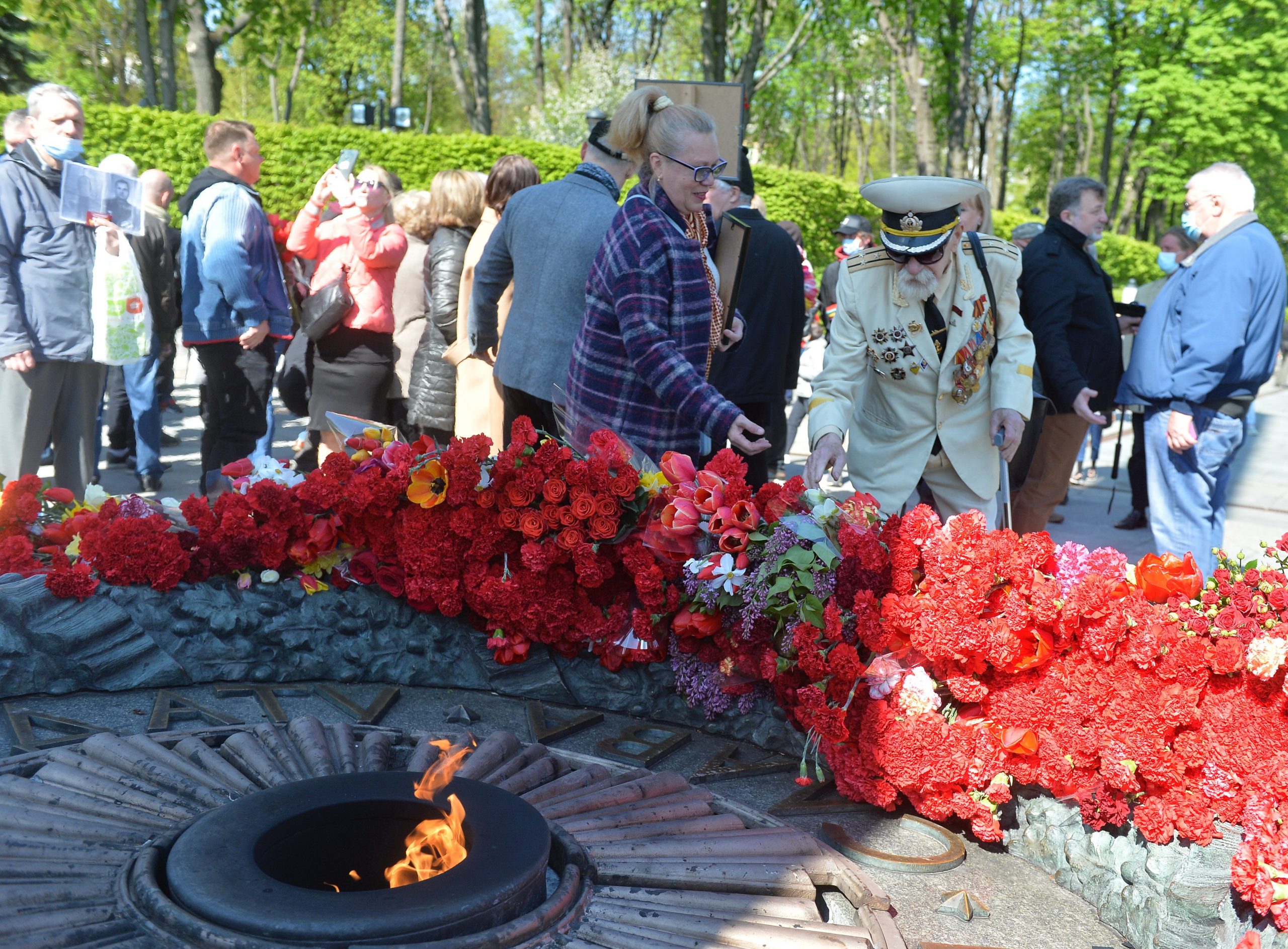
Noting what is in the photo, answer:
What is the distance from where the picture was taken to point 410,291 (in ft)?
19.8

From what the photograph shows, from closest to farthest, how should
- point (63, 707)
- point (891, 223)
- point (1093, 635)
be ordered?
point (1093, 635)
point (63, 707)
point (891, 223)

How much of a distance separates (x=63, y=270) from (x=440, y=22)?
23.9 metres

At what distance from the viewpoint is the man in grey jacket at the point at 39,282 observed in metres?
4.91

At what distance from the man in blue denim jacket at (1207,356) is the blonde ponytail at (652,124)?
2477 mm

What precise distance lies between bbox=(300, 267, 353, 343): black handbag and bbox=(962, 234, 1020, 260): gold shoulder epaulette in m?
3.08

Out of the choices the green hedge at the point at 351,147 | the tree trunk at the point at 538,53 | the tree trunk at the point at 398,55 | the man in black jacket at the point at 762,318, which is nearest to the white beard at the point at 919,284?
the man in black jacket at the point at 762,318

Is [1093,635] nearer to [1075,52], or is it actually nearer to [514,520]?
[514,520]

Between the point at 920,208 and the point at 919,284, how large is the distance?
252mm

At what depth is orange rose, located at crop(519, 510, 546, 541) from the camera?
3.54 m

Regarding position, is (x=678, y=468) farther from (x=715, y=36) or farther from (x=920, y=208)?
(x=715, y=36)

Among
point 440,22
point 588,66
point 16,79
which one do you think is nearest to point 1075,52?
point 588,66

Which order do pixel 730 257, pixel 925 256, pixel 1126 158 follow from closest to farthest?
1. pixel 925 256
2. pixel 730 257
3. pixel 1126 158

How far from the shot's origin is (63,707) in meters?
3.41

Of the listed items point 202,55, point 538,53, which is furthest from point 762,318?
point 538,53
